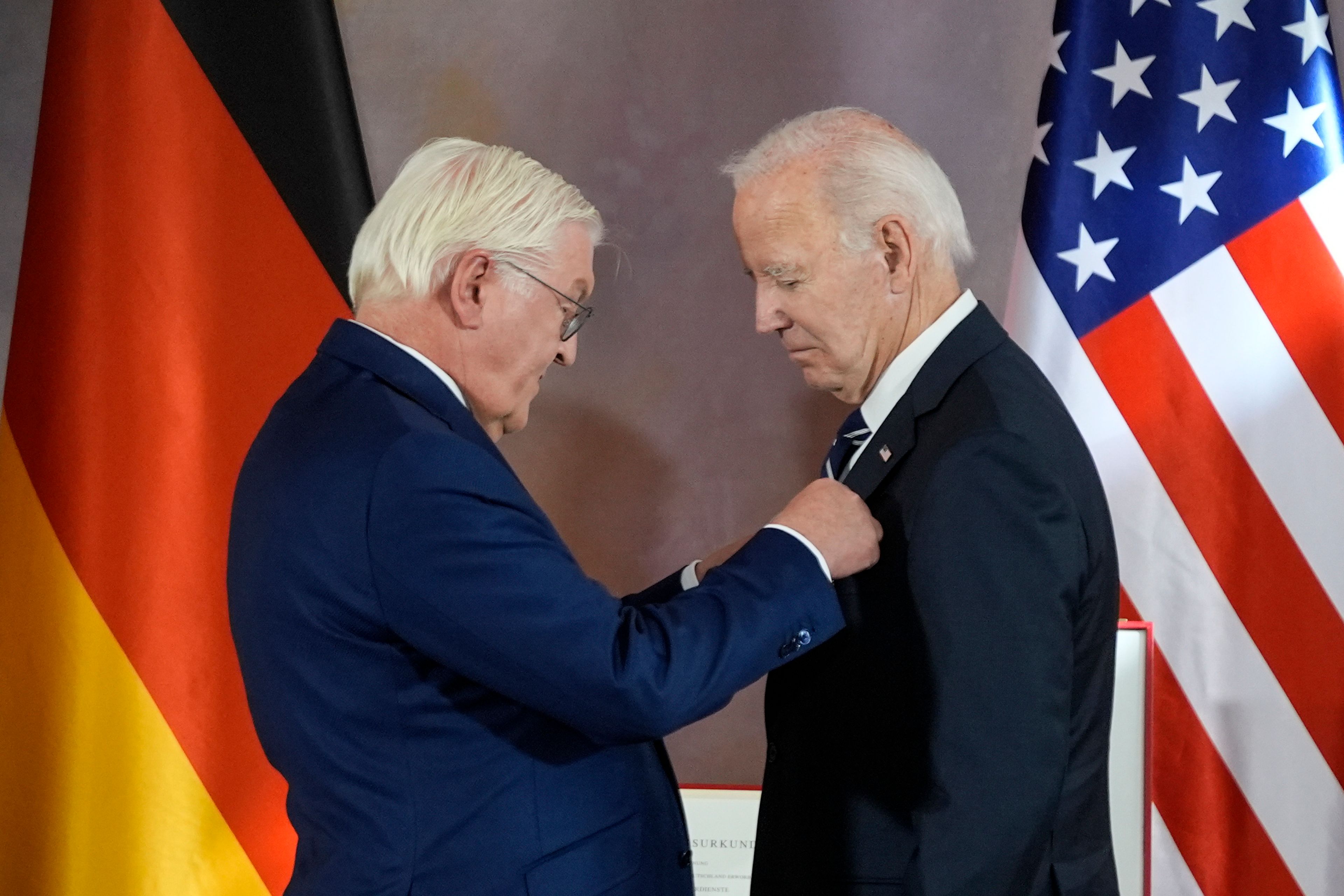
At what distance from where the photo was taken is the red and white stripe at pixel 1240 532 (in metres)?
2.13

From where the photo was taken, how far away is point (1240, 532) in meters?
2.19

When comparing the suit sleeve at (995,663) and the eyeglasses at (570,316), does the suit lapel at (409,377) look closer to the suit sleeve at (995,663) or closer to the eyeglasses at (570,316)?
the eyeglasses at (570,316)

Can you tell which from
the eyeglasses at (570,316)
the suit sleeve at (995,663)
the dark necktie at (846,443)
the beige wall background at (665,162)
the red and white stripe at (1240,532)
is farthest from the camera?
the beige wall background at (665,162)

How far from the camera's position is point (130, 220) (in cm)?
227

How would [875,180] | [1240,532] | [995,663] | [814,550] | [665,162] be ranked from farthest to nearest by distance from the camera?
[665,162]
[1240,532]
[875,180]
[814,550]
[995,663]

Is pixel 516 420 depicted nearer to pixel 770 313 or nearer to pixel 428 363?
pixel 428 363

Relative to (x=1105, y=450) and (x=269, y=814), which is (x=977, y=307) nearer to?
(x=1105, y=450)

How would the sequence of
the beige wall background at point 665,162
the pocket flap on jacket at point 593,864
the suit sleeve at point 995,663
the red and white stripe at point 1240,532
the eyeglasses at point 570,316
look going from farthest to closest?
the beige wall background at point 665,162
the red and white stripe at point 1240,532
the eyeglasses at point 570,316
the pocket flap on jacket at point 593,864
the suit sleeve at point 995,663

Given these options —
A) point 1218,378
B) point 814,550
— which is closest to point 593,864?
point 814,550

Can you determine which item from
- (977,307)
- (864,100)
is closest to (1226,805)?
(977,307)

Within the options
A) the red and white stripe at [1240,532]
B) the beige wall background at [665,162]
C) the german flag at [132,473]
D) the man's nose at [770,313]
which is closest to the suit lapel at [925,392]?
the man's nose at [770,313]

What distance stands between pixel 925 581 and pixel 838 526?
0.43ft

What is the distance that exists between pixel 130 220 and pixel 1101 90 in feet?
6.15

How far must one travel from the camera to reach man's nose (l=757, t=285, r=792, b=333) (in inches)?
62.3
